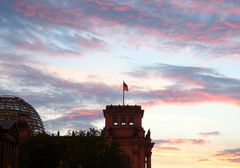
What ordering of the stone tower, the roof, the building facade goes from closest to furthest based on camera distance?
the building facade
the roof
the stone tower

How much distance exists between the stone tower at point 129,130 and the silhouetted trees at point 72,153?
41.2 metres

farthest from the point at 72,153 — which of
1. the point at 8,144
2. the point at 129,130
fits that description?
the point at 129,130

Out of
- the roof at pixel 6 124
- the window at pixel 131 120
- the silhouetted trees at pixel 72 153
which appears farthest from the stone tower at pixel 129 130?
the roof at pixel 6 124

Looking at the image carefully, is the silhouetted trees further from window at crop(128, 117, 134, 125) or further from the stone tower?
window at crop(128, 117, 134, 125)

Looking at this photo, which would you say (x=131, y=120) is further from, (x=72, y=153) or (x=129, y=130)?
(x=72, y=153)

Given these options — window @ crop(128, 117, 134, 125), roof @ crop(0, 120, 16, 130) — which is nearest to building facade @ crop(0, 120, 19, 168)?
roof @ crop(0, 120, 16, 130)

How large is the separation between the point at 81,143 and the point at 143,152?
5851cm

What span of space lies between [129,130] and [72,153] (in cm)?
6286

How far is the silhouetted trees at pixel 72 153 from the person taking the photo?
435ft

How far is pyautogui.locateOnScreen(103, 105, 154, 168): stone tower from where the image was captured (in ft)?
632

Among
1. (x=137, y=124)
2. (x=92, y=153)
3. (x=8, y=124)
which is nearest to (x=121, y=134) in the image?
(x=137, y=124)

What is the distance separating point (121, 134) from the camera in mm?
196375

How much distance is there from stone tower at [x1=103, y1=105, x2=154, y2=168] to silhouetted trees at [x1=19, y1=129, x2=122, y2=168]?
1621 inches

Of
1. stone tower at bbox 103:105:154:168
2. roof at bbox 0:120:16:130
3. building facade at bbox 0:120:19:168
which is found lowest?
building facade at bbox 0:120:19:168
